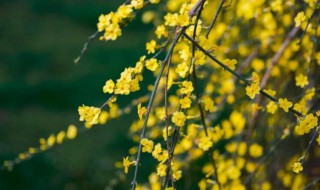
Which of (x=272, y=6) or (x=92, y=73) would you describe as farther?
(x=92, y=73)

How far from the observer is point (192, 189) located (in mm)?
3293

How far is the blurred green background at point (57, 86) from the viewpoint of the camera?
369 centimetres

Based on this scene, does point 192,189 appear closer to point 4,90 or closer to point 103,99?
point 103,99

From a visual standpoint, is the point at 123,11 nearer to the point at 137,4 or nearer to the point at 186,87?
the point at 137,4

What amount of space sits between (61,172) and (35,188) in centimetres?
24

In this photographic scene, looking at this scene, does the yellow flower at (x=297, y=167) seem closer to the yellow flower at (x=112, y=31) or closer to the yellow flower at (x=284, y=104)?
the yellow flower at (x=284, y=104)

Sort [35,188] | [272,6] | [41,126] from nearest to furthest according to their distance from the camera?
[272,6] → [35,188] → [41,126]

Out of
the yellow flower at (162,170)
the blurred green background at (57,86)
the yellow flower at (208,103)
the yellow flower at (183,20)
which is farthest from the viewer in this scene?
the blurred green background at (57,86)

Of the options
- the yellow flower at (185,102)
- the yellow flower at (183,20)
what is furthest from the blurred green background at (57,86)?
the yellow flower at (183,20)

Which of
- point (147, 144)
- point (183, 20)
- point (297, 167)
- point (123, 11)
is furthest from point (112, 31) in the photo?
point (297, 167)

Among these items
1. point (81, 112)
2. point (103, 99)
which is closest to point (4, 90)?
point (103, 99)

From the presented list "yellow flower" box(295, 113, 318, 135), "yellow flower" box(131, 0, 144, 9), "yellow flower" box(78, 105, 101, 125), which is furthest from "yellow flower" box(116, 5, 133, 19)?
"yellow flower" box(295, 113, 318, 135)

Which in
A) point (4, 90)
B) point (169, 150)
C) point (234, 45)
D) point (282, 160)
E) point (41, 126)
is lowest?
point (169, 150)

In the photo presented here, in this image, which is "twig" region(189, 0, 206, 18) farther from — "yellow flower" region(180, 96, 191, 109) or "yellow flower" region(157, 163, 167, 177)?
"yellow flower" region(157, 163, 167, 177)
